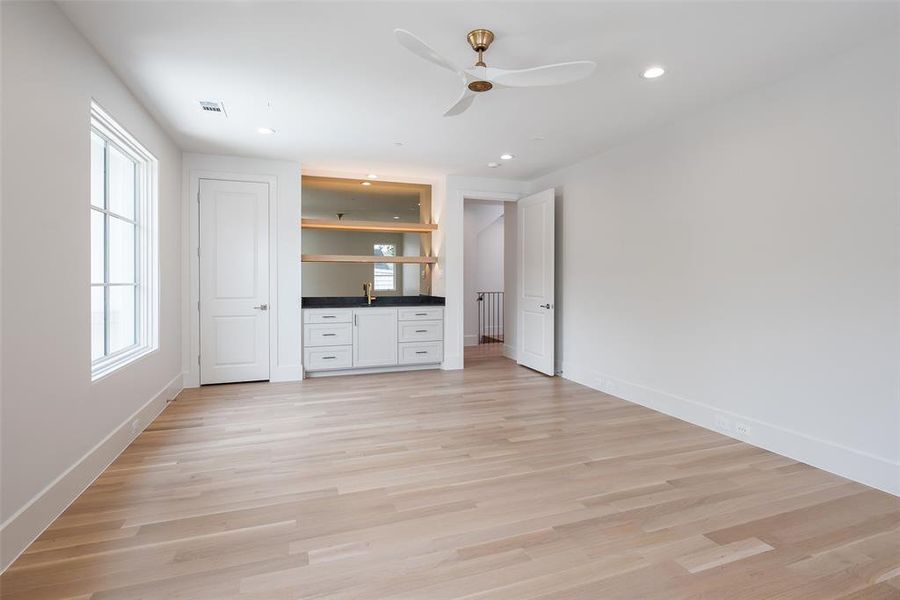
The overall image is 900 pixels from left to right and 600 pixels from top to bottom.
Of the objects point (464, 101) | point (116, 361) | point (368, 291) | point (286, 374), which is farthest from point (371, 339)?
point (464, 101)

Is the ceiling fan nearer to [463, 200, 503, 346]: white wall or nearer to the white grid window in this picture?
the white grid window

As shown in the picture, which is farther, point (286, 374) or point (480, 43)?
point (286, 374)

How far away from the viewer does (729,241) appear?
337 cm

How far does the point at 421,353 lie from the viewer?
5852 millimetres

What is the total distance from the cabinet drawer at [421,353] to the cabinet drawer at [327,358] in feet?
2.24

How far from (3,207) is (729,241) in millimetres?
4212

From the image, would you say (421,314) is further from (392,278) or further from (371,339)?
(392,278)

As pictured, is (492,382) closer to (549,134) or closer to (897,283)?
(549,134)

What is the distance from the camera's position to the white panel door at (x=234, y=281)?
4898mm

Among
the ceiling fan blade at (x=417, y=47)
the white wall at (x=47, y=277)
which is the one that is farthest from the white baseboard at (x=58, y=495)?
the ceiling fan blade at (x=417, y=47)

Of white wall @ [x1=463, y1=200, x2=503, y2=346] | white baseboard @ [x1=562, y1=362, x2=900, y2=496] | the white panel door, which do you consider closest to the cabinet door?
the white panel door

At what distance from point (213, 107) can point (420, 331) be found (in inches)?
132

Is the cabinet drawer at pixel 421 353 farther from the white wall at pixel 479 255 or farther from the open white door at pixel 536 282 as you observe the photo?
the white wall at pixel 479 255

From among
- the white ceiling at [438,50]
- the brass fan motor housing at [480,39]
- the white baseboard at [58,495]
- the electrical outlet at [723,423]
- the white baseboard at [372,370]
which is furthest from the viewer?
the white baseboard at [372,370]
